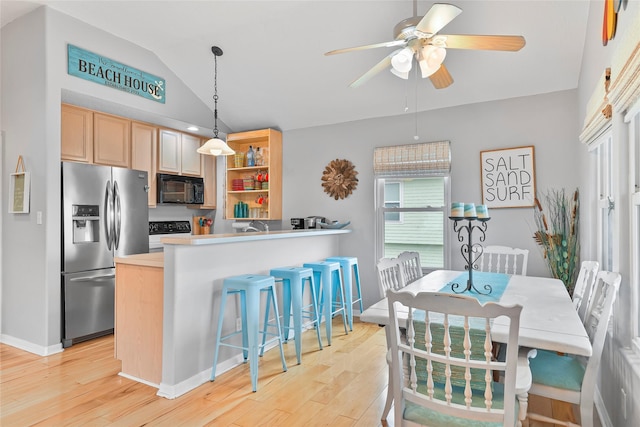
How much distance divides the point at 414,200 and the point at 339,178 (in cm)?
99

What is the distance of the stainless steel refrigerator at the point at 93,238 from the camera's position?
3461mm

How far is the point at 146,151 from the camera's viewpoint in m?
4.52

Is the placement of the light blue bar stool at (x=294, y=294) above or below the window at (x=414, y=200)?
below

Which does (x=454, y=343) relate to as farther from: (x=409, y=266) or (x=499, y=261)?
(x=499, y=261)

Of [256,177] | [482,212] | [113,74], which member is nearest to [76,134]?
[113,74]

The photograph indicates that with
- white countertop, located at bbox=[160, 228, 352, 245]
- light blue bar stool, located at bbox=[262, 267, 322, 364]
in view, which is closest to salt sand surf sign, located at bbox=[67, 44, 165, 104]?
white countertop, located at bbox=[160, 228, 352, 245]

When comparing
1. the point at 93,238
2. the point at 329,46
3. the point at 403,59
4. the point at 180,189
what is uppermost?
the point at 329,46

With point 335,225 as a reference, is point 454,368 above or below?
below

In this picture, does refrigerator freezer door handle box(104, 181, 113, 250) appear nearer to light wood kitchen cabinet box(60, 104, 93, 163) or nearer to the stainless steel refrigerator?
the stainless steel refrigerator

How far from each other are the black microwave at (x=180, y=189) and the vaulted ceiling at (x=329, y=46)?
123 centimetres

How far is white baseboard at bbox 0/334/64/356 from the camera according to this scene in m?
3.29

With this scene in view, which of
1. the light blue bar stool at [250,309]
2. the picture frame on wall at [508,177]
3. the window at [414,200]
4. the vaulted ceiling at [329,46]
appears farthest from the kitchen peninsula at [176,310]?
the picture frame on wall at [508,177]

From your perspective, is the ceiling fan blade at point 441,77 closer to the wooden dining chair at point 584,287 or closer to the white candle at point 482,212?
the white candle at point 482,212

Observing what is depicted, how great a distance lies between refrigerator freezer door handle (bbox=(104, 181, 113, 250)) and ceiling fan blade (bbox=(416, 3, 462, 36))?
3.34m
